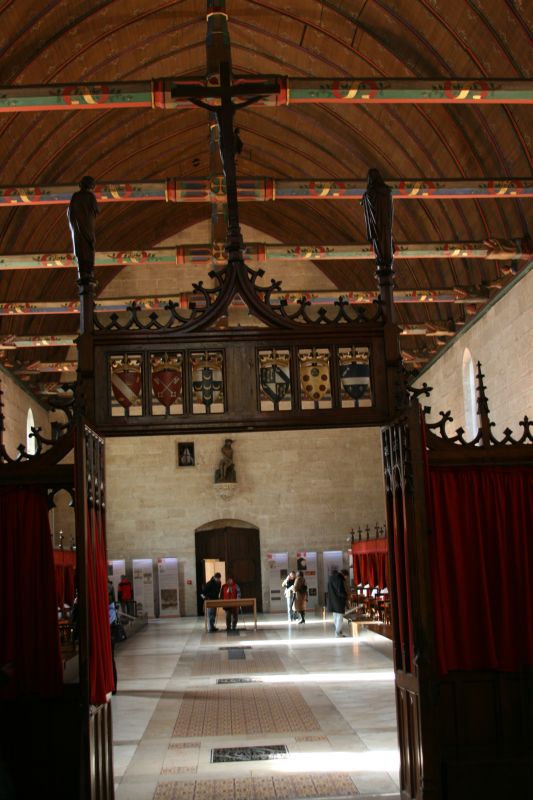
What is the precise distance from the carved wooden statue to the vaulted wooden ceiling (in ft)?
21.9

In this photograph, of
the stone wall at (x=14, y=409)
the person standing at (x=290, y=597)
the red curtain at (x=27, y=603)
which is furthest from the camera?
the person standing at (x=290, y=597)

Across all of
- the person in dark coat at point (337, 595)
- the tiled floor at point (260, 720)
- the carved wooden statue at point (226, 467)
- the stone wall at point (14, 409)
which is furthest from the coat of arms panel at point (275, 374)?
the carved wooden statue at point (226, 467)

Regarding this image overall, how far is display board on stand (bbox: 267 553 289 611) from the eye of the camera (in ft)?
84.0

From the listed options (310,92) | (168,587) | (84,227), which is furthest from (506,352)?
(168,587)

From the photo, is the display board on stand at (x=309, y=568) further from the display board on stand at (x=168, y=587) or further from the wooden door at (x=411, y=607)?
the wooden door at (x=411, y=607)

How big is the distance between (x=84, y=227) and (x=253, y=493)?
2064cm

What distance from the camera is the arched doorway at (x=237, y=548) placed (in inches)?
1021

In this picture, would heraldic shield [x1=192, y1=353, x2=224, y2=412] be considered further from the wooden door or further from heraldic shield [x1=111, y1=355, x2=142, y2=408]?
the wooden door

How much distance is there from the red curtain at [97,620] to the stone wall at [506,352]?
11.0 m

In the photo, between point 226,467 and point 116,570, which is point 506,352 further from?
point 116,570

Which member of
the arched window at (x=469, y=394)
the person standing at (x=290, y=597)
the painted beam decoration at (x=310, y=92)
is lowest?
the person standing at (x=290, y=597)

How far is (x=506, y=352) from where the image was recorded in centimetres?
1656

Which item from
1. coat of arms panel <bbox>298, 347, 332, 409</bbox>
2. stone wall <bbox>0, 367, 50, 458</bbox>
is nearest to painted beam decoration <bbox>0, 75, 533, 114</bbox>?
coat of arms panel <bbox>298, 347, 332, 409</bbox>

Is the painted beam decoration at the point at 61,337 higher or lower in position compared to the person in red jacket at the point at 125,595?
higher
